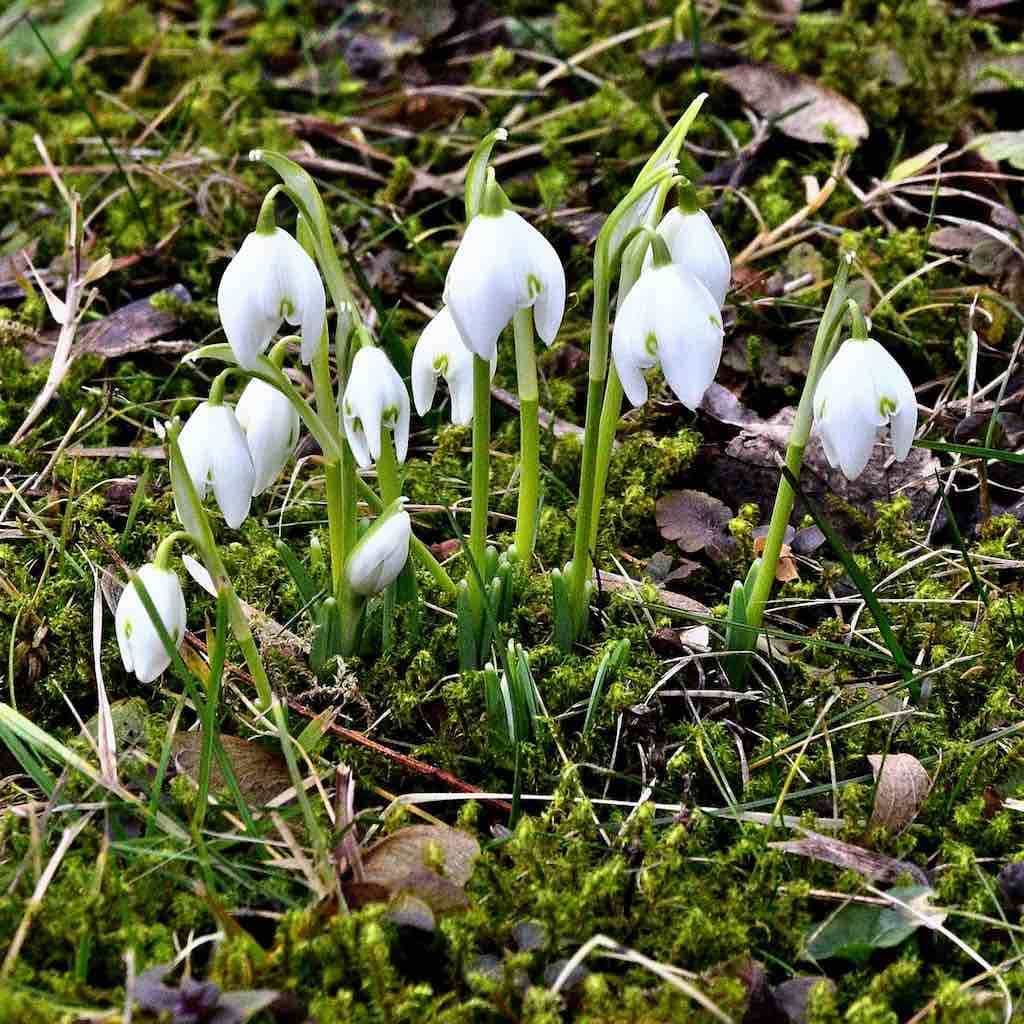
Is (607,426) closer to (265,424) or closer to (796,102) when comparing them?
(265,424)

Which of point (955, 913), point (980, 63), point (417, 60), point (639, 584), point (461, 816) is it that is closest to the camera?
point (955, 913)

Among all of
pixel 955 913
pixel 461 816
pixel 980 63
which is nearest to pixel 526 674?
pixel 461 816

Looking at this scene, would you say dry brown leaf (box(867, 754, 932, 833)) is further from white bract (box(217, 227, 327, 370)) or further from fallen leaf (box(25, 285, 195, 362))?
fallen leaf (box(25, 285, 195, 362))

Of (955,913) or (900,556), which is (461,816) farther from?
(900,556)

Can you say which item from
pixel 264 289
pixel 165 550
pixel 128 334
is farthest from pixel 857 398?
pixel 128 334

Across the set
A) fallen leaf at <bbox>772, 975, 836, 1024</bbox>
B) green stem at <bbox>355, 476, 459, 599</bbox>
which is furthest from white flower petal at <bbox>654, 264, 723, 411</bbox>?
fallen leaf at <bbox>772, 975, 836, 1024</bbox>

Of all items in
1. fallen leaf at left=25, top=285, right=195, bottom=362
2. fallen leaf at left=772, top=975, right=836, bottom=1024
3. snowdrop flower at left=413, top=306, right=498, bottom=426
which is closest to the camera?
fallen leaf at left=772, top=975, right=836, bottom=1024
